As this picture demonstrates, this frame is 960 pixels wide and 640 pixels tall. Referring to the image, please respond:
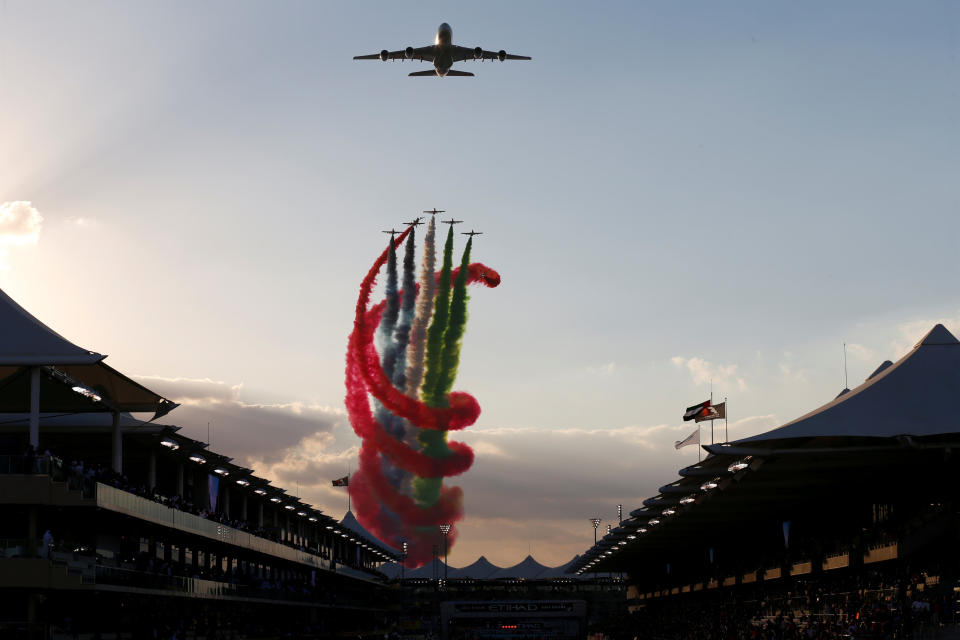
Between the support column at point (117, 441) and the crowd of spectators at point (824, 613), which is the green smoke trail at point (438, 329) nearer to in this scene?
the crowd of spectators at point (824, 613)

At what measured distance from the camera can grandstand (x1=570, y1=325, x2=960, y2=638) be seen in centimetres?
5147

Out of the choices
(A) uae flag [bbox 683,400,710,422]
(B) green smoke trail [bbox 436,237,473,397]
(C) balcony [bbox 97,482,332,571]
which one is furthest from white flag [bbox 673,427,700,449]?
(B) green smoke trail [bbox 436,237,473,397]

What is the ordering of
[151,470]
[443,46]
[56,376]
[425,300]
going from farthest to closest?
[425,300] → [443,46] → [151,470] → [56,376]

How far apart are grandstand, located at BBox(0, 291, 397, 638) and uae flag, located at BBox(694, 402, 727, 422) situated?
2887cm

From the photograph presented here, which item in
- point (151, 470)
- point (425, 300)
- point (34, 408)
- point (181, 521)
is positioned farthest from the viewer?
point (425, 300)

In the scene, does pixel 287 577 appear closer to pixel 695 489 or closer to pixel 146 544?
pixel 146 544

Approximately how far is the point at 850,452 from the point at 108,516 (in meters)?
32.8

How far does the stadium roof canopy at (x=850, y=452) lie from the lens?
170ft

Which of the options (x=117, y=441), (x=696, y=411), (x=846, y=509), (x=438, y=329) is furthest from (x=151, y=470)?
(x=438, y=329)

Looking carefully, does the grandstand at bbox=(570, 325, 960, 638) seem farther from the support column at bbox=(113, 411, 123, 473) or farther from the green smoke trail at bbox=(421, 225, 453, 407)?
the green smoke trail at bbox=(421, 225, 453, 407)

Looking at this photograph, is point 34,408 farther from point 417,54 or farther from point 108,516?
point 417,54

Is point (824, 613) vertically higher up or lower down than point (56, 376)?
lower down

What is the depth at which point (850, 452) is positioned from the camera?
53906 mm

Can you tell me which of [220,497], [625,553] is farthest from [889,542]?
[625,553]
